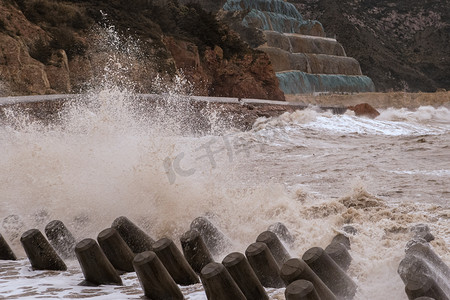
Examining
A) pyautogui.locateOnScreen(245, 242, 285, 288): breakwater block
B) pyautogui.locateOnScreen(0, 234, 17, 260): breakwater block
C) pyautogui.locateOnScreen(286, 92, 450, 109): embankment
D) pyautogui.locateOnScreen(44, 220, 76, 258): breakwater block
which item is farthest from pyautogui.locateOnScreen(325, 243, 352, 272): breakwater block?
pyautogui.locateOnScreen(286, 92, 450, 109): embankment

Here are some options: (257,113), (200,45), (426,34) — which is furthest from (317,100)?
(426,34)

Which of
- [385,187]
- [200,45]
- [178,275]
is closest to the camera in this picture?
[178,275]

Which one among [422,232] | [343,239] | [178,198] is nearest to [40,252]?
[178,198]

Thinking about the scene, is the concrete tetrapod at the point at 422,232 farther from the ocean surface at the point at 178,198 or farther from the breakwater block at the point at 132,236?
the breakwater block at the point at 132,236

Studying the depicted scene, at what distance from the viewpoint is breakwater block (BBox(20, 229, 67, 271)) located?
3996mm

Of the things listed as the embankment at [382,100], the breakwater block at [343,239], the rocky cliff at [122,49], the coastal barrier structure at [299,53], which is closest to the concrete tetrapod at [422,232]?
the breakwater block at [343,239]

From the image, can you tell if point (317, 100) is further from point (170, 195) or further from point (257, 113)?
point (170, 195)

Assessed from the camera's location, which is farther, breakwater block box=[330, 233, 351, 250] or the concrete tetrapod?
the concrete tetrapod

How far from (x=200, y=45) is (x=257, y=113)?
795 cm

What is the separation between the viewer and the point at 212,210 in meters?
5.39

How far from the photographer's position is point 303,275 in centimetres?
272

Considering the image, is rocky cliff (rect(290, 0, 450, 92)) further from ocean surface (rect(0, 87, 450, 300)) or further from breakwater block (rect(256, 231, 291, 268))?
breakwater block (rect(256, 231, 291, 268))

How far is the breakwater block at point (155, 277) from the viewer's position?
3.06 m

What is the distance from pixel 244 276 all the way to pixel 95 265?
1.12 metres
